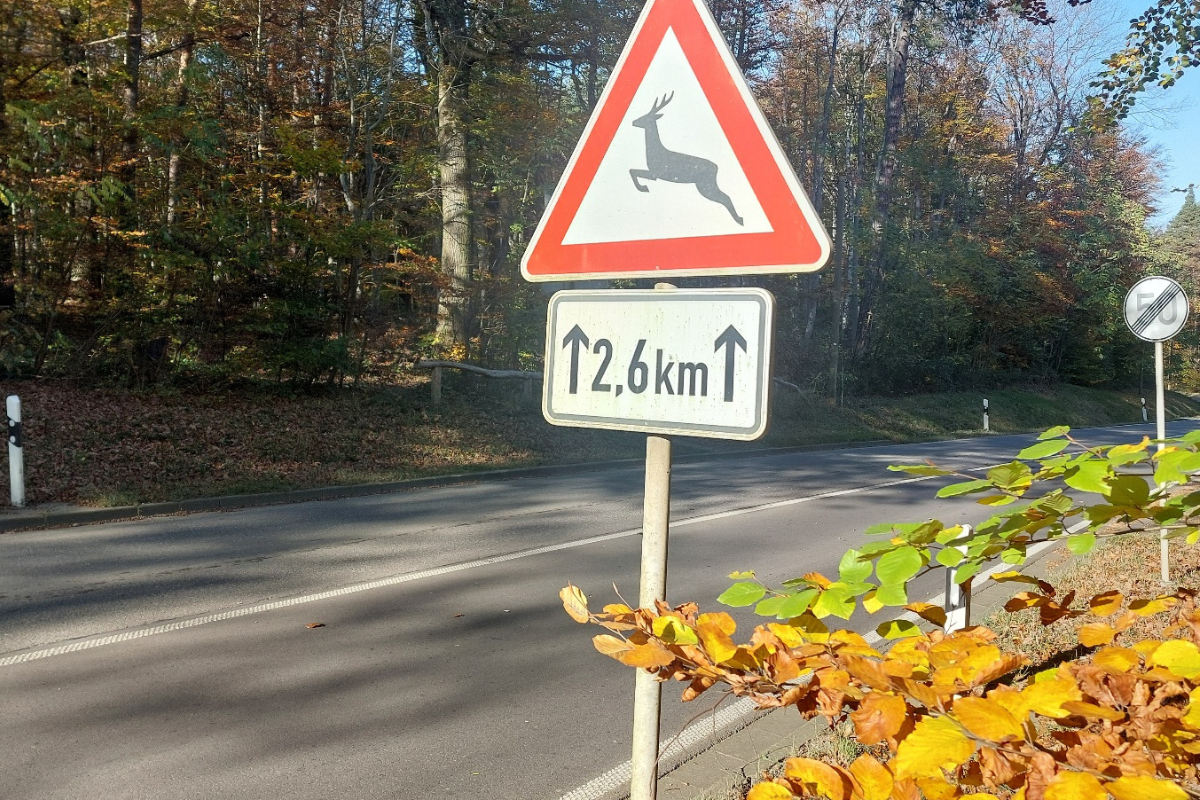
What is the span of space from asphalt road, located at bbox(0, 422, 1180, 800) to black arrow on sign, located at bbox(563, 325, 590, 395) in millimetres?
2306

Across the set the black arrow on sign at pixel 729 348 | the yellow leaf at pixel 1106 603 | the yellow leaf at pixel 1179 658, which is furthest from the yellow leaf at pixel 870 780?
the black arrow on sign at pixel 729 348

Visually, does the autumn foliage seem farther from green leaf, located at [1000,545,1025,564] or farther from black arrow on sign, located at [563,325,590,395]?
black arrow on sign, located at [563,325,590,395]

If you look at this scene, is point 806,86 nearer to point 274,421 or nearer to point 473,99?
point 473,99

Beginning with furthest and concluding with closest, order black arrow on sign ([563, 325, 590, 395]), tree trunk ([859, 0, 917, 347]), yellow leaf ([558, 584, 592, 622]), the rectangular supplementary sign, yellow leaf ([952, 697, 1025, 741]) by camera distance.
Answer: tree trunk ([859, 0, 917, 347]), black arrow on sign ([563, 325, 590, 395]), the rectangular supplementary sign, yellow leaf ([558, 584, 592, 622]), yellow leaf ([952, 697, 1025, 741])

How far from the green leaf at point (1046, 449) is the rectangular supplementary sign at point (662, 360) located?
0.52 meters

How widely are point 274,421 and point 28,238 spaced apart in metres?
5.04

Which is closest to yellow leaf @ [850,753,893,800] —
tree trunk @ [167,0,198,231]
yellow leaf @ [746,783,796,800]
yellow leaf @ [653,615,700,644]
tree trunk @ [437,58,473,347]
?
yellow leaf @ [746,783,796,800]

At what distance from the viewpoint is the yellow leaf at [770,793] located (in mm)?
1374

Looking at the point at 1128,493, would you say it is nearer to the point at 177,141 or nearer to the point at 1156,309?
the point at 1156,309

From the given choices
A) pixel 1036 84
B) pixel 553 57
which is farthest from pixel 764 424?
pixel 1036 84

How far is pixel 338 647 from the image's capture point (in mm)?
5488

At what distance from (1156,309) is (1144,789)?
8069 millimetres

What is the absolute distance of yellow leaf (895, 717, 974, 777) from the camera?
119 cm

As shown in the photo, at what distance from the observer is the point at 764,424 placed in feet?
6.23
